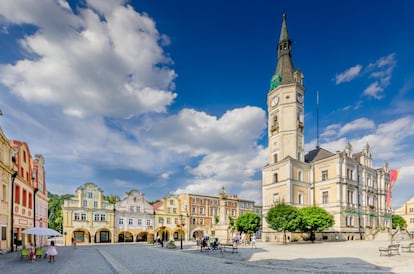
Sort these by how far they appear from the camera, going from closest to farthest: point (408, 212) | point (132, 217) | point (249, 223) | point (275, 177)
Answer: point (249, 223) → point (275, 177) → point (132, 217) → point (408, 212)

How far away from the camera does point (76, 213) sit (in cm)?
5159

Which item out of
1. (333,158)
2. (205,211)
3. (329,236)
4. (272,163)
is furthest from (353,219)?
(205,211)

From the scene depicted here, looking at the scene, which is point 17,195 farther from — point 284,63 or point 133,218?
point 284,63

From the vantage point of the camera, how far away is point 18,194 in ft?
89.7

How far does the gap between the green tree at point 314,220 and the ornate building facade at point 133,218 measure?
2808cm

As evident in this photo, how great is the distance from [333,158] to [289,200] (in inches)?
419

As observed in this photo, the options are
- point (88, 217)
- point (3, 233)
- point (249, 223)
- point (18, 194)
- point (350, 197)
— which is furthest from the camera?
point (88, 217)

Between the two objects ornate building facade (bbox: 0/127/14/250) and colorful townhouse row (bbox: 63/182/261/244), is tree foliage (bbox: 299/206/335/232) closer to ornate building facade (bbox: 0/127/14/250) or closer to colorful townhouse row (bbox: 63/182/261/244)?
colorful townhouse row (bbox: 63/182/261/244)

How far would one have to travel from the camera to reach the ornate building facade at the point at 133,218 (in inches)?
2227

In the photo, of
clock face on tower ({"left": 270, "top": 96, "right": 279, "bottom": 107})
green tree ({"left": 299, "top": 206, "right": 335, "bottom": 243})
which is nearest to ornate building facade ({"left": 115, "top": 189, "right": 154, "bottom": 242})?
green tree ({"left": 299, "top": 206, "right": 335, "bottom": 243})

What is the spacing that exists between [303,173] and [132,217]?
107ft

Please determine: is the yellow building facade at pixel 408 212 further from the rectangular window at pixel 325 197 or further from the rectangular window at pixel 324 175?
the rectangular window at pixel 324 175

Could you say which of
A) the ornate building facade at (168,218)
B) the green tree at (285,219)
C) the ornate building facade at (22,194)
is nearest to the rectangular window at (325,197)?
the green tree at (285,219)

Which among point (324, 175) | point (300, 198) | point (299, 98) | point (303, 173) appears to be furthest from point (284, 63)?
point (300, 198)
